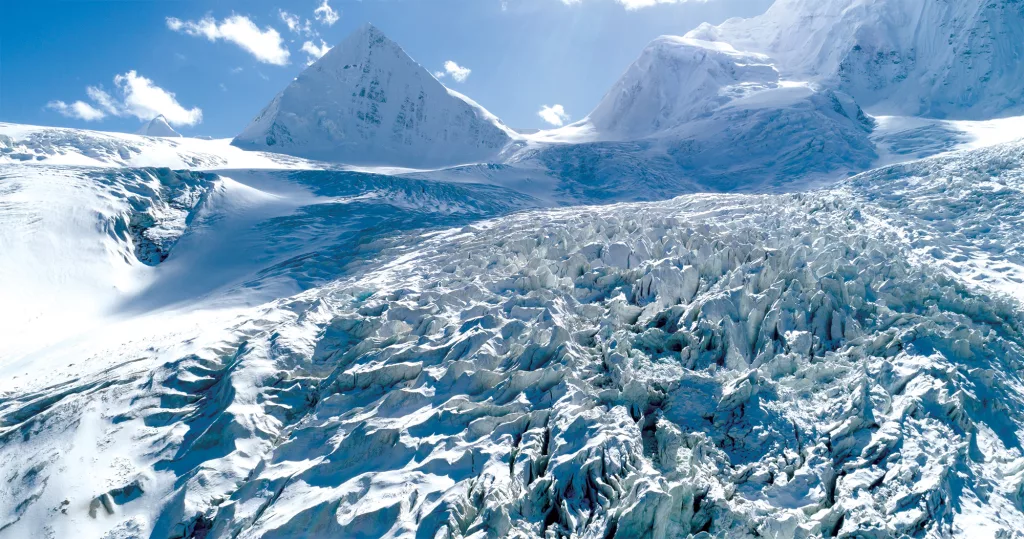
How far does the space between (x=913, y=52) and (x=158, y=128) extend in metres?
122

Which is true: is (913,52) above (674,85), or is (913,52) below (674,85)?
above

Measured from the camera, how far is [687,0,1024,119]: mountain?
6500 centimetres

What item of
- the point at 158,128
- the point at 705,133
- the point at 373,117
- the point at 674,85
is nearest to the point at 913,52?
the point at 674,85

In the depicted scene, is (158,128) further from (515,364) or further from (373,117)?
(515,364)

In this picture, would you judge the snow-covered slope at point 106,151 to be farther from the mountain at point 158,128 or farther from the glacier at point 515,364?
the mountain at point 158,128

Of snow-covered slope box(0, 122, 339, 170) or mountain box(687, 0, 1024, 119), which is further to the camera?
mountain box(687, 0, 1024, 119)

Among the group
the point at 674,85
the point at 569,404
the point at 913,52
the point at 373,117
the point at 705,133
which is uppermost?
the point at 913,52

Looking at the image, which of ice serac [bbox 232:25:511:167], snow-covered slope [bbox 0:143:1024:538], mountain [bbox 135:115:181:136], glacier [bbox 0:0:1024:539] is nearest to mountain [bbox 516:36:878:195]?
ice serac [bbox 232:25:511:167]

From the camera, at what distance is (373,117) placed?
7206 cm

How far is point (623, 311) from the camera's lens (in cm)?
1628

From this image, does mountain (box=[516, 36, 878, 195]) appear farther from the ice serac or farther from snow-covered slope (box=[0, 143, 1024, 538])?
snow-covered slope (box=[0, 143, 1024, 538])

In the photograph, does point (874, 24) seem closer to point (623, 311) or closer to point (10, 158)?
point (623, 311)

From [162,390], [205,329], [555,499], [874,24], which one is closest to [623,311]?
[555,499]

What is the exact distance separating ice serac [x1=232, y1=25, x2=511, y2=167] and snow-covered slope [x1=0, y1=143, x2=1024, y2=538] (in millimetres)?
47596
